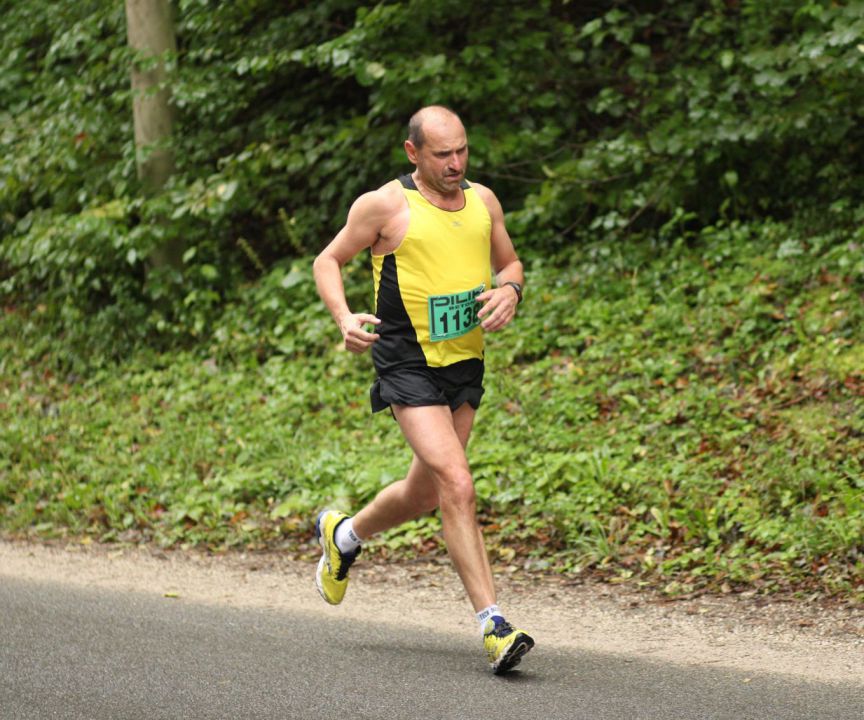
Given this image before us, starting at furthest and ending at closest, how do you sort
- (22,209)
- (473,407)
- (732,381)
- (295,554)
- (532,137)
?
(22,209) → (532,137) → (732,381) → (295,554) → (473,407)

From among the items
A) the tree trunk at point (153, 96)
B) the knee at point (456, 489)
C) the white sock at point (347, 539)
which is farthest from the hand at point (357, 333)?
the tree trunk at point (153, 96)

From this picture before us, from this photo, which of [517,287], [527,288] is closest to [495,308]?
[517,287]

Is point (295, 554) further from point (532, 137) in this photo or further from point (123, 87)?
point (123, 87)

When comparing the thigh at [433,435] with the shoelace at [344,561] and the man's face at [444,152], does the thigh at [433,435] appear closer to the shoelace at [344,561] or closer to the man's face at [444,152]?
the shoelace at [344,561]

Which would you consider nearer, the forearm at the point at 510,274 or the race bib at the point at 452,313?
the race bib at the point at 452,313

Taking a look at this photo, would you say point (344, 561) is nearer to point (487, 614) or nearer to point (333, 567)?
point (333, 567)

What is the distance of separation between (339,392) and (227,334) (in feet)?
6.67

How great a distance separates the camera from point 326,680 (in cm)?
461

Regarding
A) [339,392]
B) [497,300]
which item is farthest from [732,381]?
[497,300]

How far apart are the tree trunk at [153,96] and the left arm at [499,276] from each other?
681 centimetres

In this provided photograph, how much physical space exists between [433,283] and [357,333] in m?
0.41

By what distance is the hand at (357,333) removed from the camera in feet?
15.2

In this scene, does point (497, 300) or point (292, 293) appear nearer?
point (497, 300)

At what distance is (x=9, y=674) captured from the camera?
4723 millimetres
